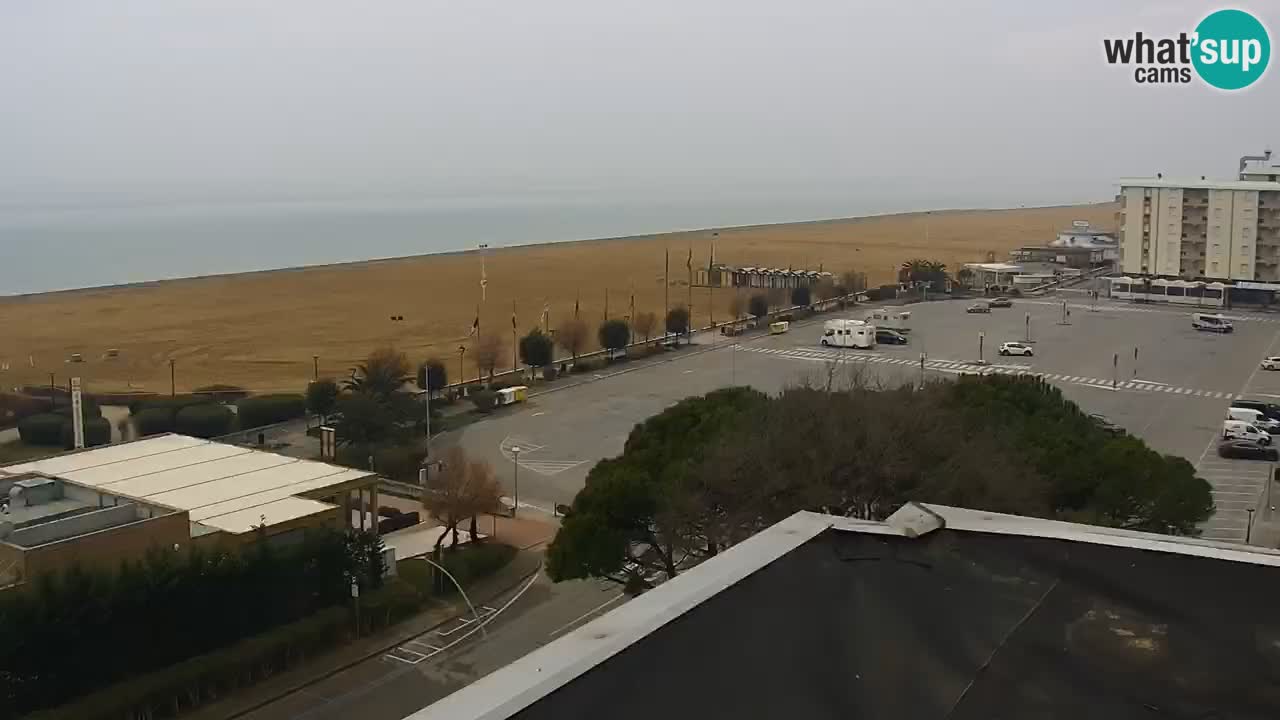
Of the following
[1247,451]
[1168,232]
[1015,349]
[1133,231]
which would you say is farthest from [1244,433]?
[1133,231]

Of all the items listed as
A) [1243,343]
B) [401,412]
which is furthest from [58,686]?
[1243,343]

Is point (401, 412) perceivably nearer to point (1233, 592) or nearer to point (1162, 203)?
point (1233, 592)

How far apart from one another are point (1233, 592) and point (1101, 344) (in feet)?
89.3

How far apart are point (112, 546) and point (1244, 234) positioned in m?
38.1

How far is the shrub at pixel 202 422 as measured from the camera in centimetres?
1797

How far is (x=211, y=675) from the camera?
8.73 metres

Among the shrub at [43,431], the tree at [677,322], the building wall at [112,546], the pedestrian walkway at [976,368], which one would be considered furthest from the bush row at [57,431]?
the tree at [677,322]

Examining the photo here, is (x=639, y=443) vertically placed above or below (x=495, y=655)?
above

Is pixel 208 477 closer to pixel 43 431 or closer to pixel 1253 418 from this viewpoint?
pixel 43 431

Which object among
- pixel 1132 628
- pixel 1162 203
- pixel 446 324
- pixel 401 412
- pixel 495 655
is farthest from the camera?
pixel 1162 203

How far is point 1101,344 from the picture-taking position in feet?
91.1

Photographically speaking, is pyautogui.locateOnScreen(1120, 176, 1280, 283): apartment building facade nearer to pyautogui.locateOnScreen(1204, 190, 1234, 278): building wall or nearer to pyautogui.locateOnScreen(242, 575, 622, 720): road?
pyautogui.locateOnScreen(1204, 190, 1234, 278): building wall

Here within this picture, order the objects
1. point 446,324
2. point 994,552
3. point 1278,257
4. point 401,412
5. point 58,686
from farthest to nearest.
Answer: point 1278,257
point 446,324
point 401,412
point 58,686
point 994,552

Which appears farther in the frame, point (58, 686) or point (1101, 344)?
point (1101, 344)
